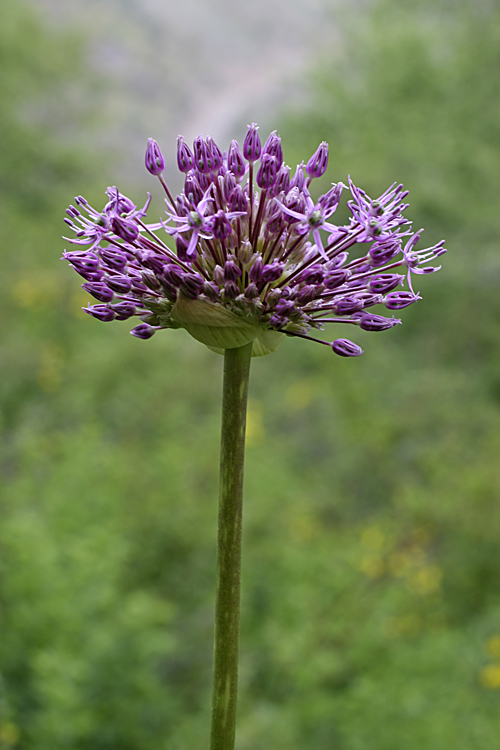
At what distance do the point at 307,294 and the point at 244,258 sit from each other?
0.14 m

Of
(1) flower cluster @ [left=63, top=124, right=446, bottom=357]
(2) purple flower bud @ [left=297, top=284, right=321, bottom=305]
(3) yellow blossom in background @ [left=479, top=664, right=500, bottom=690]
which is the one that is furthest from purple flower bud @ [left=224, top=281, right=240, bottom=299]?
(3) yellow blossom in background @ [left=479, top=664, right=500, bottom=690]

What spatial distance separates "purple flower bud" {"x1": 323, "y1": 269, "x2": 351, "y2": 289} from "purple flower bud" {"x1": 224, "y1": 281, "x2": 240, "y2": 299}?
16 cm

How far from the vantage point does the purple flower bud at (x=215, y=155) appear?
1144 mm

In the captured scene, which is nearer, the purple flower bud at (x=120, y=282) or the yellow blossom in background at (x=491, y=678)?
the purple flower bud at (x=120, y=282)

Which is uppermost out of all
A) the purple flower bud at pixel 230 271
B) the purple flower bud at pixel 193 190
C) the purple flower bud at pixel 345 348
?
the purple flower bud at pixel 193 190

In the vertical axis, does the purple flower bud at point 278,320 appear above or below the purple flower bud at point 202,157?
below

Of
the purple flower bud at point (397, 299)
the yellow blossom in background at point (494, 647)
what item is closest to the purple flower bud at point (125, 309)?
the purple flower bud at point (397, 299)

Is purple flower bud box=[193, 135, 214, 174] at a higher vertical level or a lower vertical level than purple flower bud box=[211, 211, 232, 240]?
higher

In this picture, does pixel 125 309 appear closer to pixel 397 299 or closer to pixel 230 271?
pixel 230 271

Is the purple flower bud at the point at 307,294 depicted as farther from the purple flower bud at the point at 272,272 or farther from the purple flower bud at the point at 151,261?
the purple flower bud at the point at 151,261

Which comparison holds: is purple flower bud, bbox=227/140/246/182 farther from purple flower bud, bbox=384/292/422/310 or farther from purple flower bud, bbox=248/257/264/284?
purple flower bud, bbox=384/292/422/310

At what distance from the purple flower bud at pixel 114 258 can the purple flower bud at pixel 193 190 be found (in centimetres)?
15

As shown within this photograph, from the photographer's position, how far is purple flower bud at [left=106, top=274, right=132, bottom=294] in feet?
3.64

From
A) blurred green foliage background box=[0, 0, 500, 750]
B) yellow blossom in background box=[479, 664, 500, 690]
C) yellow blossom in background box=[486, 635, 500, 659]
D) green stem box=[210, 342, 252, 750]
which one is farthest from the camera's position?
yellow blossom in background box=[486, 635, 500, 659]
